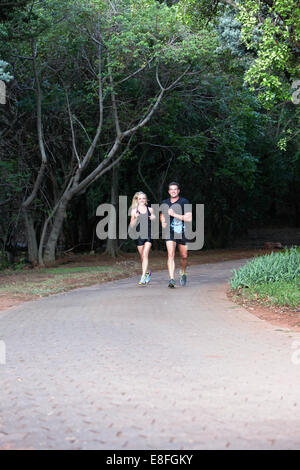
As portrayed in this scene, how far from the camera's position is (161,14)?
19.5 metres

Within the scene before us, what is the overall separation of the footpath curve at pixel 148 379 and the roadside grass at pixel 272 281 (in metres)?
0.92

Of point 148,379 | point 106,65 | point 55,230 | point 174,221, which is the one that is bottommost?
point 148,379

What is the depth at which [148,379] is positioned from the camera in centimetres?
622

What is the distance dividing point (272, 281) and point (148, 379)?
773 cm

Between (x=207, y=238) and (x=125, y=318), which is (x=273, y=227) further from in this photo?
(x=125, y=318)

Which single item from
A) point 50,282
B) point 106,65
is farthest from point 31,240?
point 50,282

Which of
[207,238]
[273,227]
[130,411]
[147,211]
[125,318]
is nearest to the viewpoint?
[130,411]

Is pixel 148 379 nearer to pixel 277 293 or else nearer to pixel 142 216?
pixel 277 293

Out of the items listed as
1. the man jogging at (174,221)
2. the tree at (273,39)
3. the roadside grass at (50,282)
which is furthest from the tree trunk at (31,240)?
the tree at (273,39)

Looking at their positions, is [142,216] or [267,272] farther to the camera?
[142,216]

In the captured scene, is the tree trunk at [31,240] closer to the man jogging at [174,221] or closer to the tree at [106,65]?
the tree at [106,65]

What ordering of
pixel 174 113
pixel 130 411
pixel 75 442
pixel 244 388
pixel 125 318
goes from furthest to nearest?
pixel 174 113, pixel 125 318, pixel 244 388, pixel 130 411, pixel 75 442
